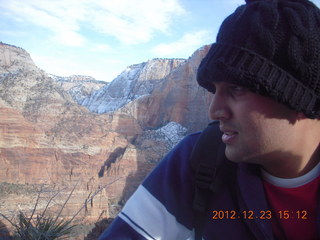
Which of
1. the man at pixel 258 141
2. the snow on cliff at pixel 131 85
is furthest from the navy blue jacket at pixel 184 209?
the snow on cliff at pixel 131 85

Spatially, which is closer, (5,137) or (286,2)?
(286,2)

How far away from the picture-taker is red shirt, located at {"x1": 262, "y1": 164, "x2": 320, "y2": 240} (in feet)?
3.97

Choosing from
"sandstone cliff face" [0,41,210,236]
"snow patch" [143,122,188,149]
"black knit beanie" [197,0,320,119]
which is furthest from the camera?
"snow patch" [143,122,188,149]

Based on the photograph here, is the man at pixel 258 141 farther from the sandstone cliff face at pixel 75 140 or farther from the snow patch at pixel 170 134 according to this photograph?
the snow patch at pixel 170 134

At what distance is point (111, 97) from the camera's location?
189 ft

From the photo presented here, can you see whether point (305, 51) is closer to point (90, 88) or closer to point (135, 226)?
point (135, 226)

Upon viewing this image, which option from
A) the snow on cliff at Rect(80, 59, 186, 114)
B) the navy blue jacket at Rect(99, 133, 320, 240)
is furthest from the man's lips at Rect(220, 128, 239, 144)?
the snow on cliff at Rect(80, 59, 186, 114)

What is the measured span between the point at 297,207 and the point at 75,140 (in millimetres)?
22105

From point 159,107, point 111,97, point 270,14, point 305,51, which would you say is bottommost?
point 305,51

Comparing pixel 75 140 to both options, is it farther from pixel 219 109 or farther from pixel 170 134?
pixel 219 109

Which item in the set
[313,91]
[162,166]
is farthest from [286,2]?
[162,166]

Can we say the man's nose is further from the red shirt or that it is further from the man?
the red shirt

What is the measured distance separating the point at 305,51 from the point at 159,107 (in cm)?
3883

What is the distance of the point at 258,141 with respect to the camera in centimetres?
115
